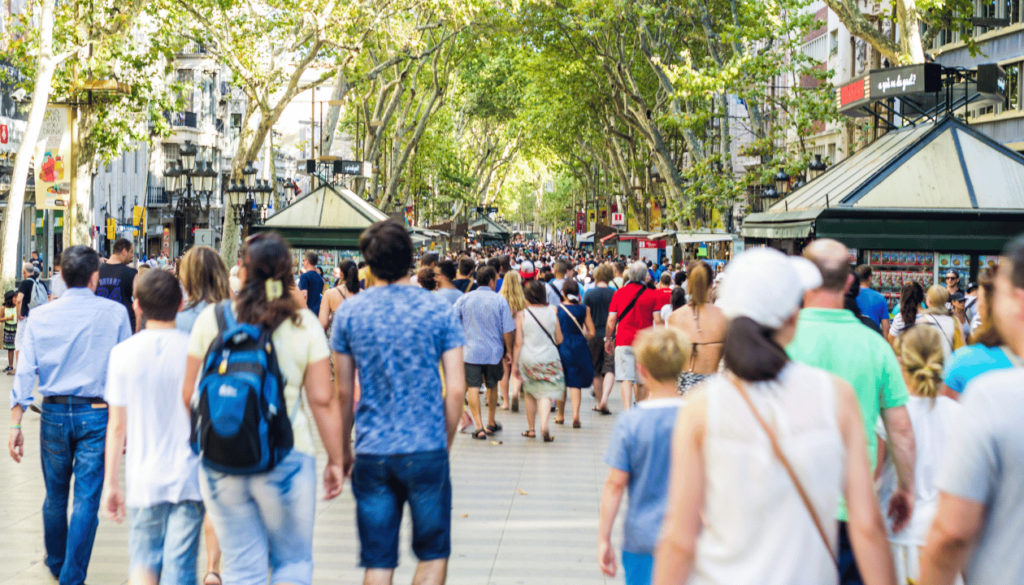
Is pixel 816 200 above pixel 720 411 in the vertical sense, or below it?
above

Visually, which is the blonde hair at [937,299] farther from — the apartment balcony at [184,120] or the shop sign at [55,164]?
the apartment balcony at [184,120]

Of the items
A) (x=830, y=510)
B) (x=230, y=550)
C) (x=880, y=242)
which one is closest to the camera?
(x=830, y=510)

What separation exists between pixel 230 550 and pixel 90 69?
49.7ft

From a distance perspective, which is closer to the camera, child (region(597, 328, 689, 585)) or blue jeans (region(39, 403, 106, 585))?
child (region(597, 328, 689, 585))

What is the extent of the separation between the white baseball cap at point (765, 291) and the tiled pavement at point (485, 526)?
11.6 feet

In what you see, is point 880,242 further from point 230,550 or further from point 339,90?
point 339,90

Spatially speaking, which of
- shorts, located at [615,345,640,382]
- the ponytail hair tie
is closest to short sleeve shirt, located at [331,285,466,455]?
the ponytail hair tie

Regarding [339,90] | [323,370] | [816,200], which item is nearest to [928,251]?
[816,200]

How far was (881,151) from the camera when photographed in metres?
17.8

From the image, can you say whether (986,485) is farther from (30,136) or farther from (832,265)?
(30,136)

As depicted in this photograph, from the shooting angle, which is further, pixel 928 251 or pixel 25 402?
pixel 928 251

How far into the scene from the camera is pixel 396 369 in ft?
14.3

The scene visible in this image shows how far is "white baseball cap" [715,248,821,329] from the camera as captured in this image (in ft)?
9.31

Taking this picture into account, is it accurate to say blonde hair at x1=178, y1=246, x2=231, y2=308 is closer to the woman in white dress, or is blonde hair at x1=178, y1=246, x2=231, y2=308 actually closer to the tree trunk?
the woman in white dress
